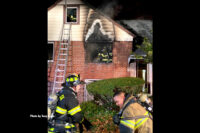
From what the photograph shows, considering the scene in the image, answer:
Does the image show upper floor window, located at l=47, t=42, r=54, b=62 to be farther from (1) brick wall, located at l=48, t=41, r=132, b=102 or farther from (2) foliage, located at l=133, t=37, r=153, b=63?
(2) foliage, located at l=133, t=37, r=153, b=63

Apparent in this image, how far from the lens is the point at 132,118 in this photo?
11.2 ft

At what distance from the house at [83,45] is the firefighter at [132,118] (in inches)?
81.2

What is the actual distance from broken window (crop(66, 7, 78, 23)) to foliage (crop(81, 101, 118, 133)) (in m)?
2.81

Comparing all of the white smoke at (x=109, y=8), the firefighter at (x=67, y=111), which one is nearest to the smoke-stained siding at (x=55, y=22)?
the white smoke at (x=109, y=8)

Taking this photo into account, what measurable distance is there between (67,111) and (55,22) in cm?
311

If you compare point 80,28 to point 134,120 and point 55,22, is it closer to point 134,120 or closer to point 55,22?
point 55,22

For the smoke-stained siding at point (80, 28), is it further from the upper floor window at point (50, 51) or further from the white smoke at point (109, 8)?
the upper floor window at point (50, 51)

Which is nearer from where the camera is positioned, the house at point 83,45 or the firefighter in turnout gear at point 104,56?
the house at point 83,45

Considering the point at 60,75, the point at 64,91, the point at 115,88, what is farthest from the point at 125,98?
the point at 60,75

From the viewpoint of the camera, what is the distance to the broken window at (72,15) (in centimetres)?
576

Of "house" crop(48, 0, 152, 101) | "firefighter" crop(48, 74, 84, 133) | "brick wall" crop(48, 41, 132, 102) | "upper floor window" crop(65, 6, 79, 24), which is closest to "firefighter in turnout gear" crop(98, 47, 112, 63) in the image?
"house" crop(48, 0, 152, 101)

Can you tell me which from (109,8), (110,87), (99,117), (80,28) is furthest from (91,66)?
(109,8)

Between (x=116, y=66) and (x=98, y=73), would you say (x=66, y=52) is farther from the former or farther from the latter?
(x=116, y=66)

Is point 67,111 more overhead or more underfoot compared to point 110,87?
more underfoot
